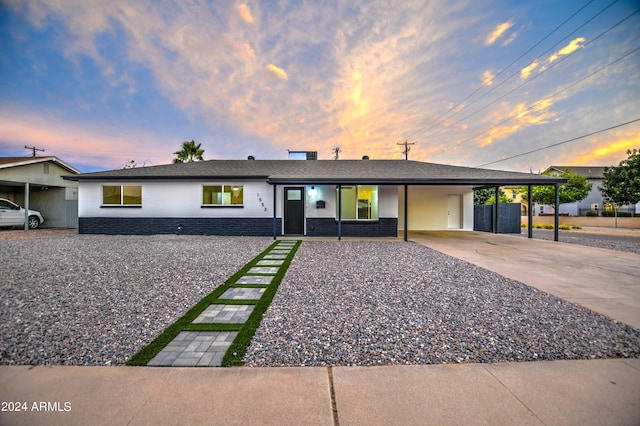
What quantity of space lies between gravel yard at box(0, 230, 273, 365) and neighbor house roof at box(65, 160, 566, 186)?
442 centimetres

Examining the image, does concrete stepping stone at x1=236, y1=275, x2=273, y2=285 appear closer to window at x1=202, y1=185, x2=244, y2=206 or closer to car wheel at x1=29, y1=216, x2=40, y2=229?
window at x1=202, y1=185, x2=244, y2=206

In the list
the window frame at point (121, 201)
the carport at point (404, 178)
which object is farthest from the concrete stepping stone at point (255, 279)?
the window frame at point (121, 201)

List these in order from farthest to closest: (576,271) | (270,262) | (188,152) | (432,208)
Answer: (188,152) < (432,208) < (270,262) < (576,271)

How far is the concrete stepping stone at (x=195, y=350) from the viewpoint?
2.25m

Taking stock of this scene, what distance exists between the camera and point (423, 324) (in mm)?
3041

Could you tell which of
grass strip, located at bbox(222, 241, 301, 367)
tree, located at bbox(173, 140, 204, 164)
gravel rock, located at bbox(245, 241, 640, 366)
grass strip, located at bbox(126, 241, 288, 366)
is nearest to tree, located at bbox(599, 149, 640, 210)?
gravel rock, located at bbox(245, 241, 640, 366)

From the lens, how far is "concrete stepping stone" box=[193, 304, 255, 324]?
3.18 meters

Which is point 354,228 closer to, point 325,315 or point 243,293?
point 243,293

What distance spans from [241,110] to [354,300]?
1270cm

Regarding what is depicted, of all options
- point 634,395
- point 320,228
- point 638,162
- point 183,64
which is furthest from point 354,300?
point 638,162

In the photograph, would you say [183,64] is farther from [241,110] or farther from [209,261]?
[209,261]

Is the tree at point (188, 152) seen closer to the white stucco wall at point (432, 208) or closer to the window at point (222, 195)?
the window at point (222, 195)

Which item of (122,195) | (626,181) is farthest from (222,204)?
(626,181)

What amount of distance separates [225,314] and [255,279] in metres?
1.71
